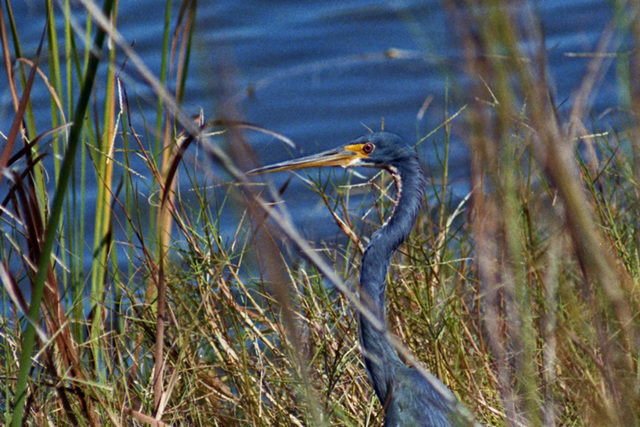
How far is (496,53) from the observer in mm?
910

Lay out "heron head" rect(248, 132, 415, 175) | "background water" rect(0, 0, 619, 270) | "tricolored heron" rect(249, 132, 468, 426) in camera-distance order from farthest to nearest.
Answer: "background water" rect(0, 0, 619, 270), "heron head" rect(248, 132, 415, 175), "tricolored heron" rect(249, 132, 468, 426)

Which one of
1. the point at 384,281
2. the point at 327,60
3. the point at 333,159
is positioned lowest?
the point at 327,60

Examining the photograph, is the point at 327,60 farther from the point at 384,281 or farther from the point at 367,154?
the point at 384,281

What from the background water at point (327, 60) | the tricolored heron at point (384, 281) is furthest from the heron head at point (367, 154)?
the background water at point (327, 60)

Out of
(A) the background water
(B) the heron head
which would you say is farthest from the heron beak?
(A) the background water

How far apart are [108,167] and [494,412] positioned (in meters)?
1.33

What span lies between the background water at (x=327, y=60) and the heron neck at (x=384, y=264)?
204cm

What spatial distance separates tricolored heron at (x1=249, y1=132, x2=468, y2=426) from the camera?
224 cm

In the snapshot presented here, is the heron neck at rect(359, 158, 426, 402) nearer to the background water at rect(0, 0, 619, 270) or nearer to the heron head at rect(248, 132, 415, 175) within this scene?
the heron head at rect(248, 132, 415, 175)

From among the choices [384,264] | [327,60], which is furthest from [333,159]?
[327,60]

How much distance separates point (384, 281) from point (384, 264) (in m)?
0.05

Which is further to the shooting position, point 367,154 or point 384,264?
point 367,154

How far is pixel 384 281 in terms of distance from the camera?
92.3 inches

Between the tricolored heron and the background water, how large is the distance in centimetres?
193
